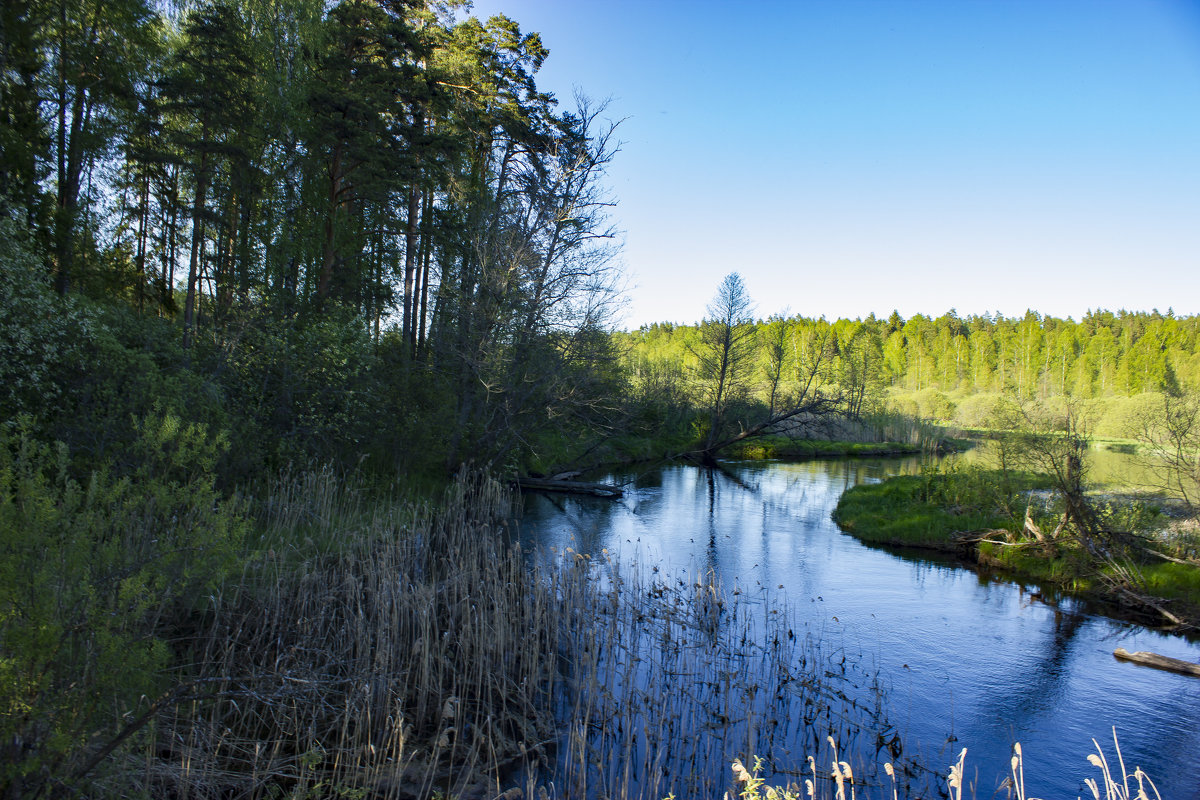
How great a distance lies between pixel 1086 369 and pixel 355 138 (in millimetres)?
86252

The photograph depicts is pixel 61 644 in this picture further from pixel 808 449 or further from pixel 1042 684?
pixel 808 449

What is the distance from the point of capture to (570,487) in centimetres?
2089

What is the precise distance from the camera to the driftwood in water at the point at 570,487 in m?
20.7

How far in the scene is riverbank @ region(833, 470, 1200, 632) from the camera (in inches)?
483

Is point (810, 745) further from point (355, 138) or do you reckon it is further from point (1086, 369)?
point (1086, 369)

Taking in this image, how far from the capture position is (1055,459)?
13.6m

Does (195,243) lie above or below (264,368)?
above

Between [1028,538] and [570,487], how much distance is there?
40.4ft

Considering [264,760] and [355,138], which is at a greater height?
[355,138]

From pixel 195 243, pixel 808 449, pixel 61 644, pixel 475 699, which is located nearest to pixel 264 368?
pixel 195 243

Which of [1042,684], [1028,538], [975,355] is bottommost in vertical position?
[1042,684]

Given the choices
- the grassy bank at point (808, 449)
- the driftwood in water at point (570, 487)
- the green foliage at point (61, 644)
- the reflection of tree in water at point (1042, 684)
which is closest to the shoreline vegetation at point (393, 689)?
the green foliage at point (61, 644)

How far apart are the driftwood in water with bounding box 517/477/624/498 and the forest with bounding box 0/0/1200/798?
3.20 ft

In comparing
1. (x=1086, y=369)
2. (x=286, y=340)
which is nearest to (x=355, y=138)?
(x=286, y=340)
